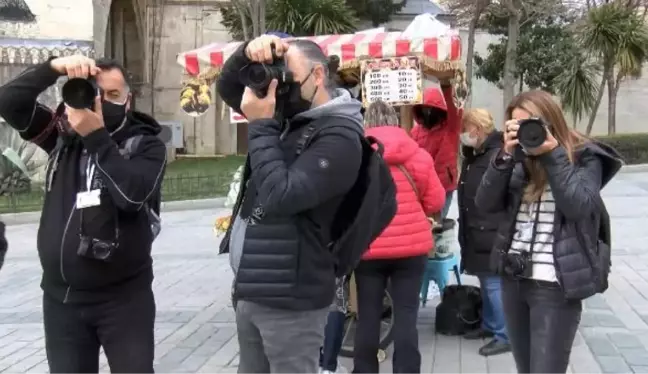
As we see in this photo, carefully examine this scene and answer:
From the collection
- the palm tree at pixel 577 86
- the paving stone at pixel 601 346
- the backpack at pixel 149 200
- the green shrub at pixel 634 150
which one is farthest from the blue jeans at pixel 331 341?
the palm tree at pixel 577 86

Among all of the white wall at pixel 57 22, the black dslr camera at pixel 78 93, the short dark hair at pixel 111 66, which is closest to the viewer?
the black dslr camera at pixel 78 93

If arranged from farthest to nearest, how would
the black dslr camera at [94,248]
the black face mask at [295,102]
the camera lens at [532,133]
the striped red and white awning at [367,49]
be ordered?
the striped red and white awning at [367,49] → the camera lens at [532,133] → the black dslr camera at [94,248] → the black face mask at [295,102]

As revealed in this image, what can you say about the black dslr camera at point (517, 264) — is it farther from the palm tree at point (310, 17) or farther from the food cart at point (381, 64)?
the palm tree at point (310, 17)

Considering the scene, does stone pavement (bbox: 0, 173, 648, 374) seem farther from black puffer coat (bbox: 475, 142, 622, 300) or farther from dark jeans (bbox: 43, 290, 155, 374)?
dark jeans (bbox: 43, 290, 155, 374)

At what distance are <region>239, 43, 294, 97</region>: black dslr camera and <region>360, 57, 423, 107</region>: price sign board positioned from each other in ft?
9.85

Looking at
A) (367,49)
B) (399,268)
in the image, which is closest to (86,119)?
(399,268)

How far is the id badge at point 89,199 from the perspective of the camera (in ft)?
10.1

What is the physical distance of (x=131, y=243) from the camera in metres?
3.20

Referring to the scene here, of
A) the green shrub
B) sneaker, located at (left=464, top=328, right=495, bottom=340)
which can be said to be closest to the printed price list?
sneaker, located at (left=464, top=328, right=495, bottom=340)

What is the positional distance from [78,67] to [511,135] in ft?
6.00

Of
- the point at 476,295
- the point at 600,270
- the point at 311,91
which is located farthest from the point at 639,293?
the point at 311,91

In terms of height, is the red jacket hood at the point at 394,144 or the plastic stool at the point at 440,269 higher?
the red jacket hood at the point at 394,144

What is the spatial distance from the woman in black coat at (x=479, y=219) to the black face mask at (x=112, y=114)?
9.68 ft

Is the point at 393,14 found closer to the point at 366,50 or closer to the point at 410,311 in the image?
the point at 366,50
